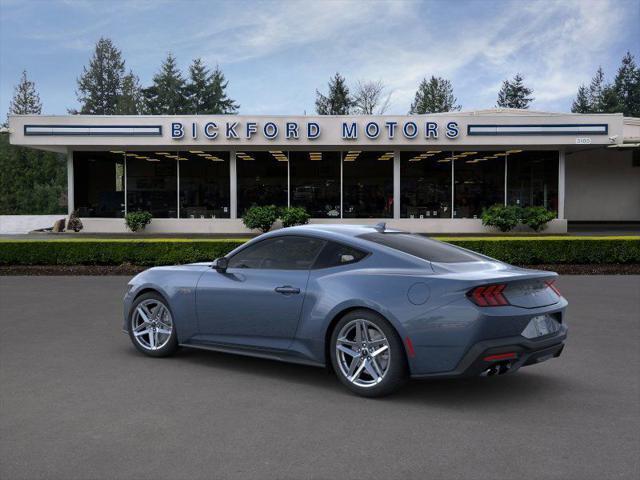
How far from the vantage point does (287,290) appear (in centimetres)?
613

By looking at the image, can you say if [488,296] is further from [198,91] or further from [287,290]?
[198,91]

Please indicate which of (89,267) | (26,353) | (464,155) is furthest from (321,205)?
(26,353)

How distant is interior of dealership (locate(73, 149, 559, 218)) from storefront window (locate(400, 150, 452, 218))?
4 cm

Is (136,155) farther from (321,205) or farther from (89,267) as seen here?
(89,267)

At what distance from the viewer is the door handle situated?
6.09 metres

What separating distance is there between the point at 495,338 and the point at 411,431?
1007 mm

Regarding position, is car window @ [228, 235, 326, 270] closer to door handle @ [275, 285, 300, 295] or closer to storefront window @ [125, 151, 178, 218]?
door handle @ [275, 285, 300, 295]

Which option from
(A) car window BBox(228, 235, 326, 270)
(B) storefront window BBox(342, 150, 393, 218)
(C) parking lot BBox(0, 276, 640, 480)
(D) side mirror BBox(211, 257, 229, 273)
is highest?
(B) storefront window BBox(342, 150, 393, 218)

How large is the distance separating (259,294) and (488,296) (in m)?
2.12

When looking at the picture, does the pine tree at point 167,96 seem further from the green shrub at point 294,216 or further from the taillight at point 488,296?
the taillight at point 488,296

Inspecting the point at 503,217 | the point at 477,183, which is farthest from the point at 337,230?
the point at 477,183

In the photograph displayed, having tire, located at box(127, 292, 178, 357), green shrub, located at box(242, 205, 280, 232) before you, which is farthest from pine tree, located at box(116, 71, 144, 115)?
tire, located at box(127, 292, 178, 357)

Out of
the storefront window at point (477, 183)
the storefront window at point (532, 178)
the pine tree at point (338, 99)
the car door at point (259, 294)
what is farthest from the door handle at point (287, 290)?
the pine tree at point (338, 99)

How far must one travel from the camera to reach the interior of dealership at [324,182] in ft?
95.8
